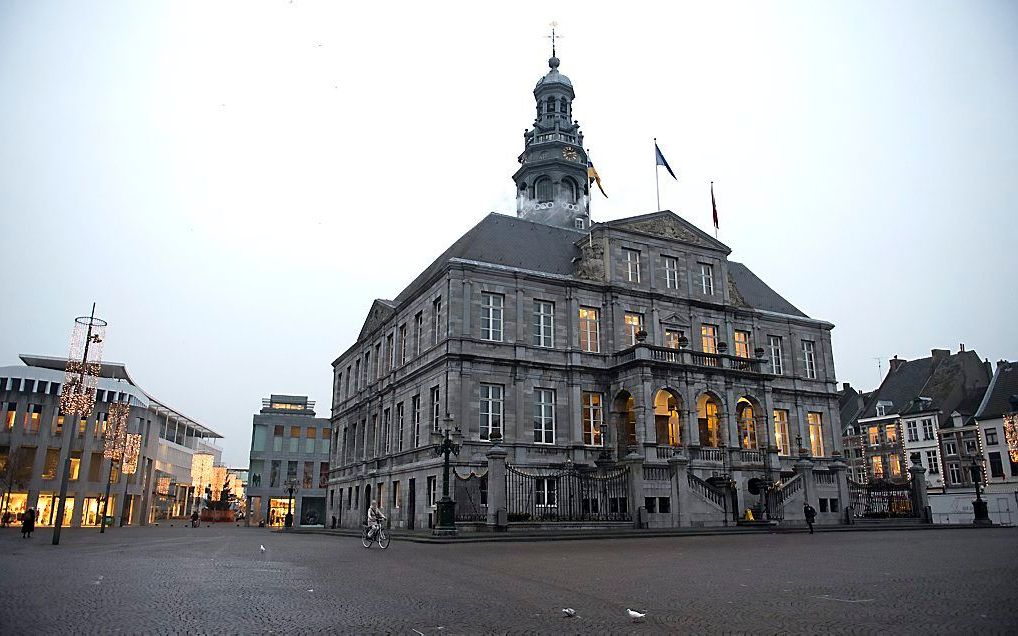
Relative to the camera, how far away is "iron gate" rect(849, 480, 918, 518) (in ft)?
126

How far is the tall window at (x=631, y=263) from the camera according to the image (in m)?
42.2

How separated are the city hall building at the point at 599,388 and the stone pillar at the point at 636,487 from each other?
9 cm

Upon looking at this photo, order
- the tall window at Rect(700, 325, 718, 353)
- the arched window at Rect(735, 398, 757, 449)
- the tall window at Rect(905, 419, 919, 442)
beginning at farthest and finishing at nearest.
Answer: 1. the tall window at Rect(905, 419, 919, 442)
2. the tall window at Rect(700, 325, 718, 353)
3. the arched window at Rect(735, 398, 757, 449)

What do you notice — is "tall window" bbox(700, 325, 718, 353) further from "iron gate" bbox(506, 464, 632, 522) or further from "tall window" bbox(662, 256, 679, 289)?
"iron gate" bbox(506, 464, 632, 522)

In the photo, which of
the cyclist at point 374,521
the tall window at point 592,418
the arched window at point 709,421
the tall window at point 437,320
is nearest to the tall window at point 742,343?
the arched window at point 709,421

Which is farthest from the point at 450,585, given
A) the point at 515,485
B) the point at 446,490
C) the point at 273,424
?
the point at 273,424

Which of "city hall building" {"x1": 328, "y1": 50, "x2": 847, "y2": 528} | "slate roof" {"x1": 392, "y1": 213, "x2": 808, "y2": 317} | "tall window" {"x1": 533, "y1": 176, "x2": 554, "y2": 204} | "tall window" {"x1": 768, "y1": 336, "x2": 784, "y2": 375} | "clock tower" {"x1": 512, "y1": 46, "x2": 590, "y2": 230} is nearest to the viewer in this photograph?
"city hall building" {"x1": 328, "y1": 50, "x2": 847, "y2": 528}

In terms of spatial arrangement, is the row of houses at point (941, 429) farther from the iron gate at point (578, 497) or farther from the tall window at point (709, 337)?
the iron gate at point (578, 497)

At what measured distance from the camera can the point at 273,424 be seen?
8300 centimetres

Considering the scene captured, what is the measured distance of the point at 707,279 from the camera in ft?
148

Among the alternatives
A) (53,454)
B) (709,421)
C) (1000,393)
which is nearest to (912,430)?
(1000,393)

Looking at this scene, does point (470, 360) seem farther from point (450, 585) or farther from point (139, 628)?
point (139, 628)

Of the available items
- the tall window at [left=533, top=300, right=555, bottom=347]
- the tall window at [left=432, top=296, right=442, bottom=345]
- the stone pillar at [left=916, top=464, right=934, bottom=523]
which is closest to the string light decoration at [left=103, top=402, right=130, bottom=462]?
the tall window at [left=432, top=296, right=442, bottom=345]

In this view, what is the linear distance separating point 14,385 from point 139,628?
2993 inches
